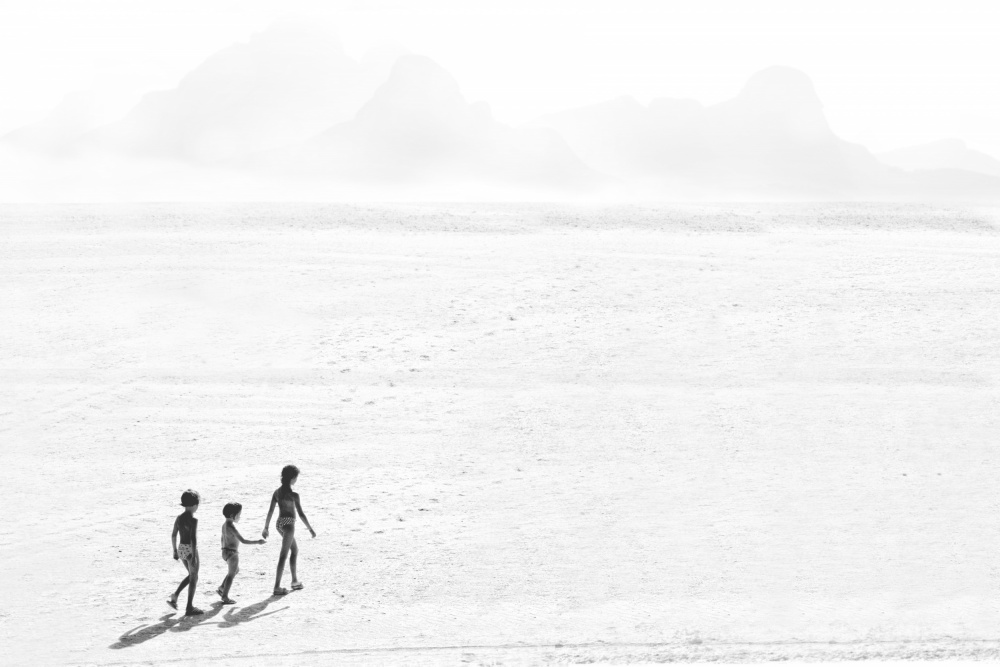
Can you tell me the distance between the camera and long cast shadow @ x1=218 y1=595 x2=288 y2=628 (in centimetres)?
1012

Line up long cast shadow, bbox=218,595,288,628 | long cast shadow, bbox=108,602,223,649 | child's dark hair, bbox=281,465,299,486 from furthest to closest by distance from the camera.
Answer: child's dark hair, bbox=281,465,299,486 < long cast shadow, bbox=218,595,288,628 < long cast shadow, bbox=108,602,223,649

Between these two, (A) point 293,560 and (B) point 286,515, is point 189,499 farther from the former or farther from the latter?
(A) point 293,560

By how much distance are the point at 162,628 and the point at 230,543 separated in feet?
3.20

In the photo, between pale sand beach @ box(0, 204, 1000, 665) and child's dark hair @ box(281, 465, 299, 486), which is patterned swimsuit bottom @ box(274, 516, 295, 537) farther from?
pale sand beach @ box(0, 204, 1000, 665)

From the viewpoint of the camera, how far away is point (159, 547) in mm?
11969

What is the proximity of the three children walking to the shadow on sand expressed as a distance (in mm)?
98

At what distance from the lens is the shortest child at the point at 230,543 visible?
10.3 metres

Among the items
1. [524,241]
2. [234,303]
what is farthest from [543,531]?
[524,241]

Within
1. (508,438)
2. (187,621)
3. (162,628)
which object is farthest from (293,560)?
(508,438)

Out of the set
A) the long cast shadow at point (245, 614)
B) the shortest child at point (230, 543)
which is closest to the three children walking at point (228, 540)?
the shortest child at point (230, 543)

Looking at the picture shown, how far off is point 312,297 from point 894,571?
44.1 feet

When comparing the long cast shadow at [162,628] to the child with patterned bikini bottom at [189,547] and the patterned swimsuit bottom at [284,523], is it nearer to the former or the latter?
the child with patterned bikini bottom at [189,547]

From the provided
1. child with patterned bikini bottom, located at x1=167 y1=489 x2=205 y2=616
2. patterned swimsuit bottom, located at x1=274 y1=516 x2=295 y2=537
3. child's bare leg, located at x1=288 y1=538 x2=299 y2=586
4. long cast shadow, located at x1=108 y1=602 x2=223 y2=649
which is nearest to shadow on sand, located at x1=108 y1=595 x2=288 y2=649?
long cast shadow, located at x1=108 y1=602 x2=223 y2=649

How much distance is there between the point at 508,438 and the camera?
15.4m
